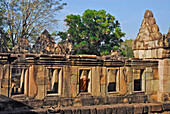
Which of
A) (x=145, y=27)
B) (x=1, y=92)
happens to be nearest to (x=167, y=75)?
(x=145, y=27)

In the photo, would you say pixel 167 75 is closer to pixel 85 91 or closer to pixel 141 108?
pixel 141 108

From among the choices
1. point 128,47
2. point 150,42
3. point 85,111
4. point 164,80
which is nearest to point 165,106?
point 164,80

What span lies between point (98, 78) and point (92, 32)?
20.9 metres

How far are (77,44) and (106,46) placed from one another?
390cm

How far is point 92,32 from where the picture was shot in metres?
28.8

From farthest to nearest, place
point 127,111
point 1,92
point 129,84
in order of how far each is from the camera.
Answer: point 129,84 → point 127,111 → point 1,92

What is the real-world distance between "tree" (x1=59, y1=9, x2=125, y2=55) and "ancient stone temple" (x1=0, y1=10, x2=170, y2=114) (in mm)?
17867

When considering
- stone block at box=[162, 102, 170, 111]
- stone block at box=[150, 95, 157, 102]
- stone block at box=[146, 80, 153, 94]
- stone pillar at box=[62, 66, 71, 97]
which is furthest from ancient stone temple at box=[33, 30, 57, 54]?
stone block at box=[162, 102, 170, 111]

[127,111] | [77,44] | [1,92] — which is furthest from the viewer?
[77,44]

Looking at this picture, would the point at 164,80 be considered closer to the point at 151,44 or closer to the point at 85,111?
the point at 151,44

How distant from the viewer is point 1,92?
22.8ft

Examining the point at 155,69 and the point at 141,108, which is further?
the point at 155,69

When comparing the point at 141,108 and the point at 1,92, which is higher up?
the point at 1,92

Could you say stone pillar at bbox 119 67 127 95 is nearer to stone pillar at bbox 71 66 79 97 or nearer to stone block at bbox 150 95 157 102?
stone block at bbox 150 95 157 102
